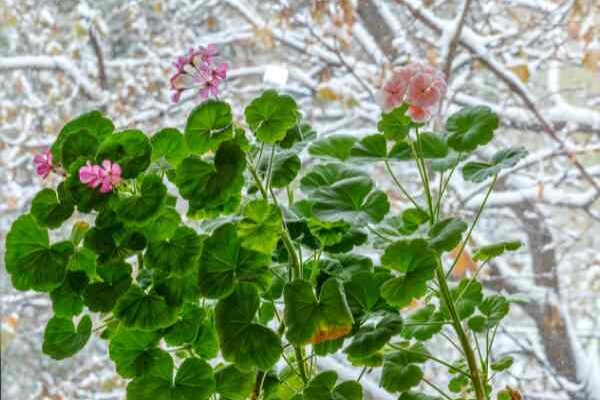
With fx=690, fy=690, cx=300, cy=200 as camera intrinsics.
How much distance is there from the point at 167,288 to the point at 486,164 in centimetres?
32

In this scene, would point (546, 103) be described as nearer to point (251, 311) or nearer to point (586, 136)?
point (586, 136)

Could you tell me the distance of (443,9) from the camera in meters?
1.28

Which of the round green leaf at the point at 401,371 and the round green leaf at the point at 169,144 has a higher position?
the round green leaf at the point at 169,144

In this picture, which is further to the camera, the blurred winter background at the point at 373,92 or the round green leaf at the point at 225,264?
the blurred winter background at the point at 373,92

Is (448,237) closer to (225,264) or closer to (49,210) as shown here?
(225,264)

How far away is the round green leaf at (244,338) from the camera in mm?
573

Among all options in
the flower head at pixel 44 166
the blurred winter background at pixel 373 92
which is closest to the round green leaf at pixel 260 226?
the flower head at pixel 44 166

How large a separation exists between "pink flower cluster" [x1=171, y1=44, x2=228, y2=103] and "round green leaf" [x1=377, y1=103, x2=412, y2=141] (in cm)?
16

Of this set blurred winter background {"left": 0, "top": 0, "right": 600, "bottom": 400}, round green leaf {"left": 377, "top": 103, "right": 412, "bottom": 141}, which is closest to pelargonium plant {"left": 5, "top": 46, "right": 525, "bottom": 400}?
round green leaf {"left": 377, "top": 103, "right": 412, "bottom": 141}

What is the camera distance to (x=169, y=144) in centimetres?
65

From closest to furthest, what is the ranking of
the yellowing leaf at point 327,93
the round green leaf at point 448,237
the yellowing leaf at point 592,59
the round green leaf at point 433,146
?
the round green leaf at point 448,237
the round green leaf at point 433,146
the yellowing leaf at point 592,59
the yellowing leaf at point 327,93

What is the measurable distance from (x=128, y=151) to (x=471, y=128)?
32 cm

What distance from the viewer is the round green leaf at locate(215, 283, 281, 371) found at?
22.5 inches

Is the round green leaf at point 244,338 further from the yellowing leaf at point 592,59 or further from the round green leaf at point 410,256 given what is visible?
the yellowing leaf at point 592,59
